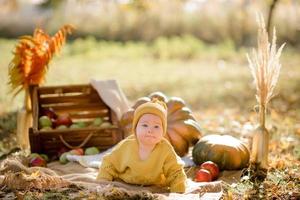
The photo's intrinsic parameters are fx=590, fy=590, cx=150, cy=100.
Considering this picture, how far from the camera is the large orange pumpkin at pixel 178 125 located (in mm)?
5941

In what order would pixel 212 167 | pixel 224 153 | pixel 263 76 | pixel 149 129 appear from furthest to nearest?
pixel 224 153 → pixel 212 167 → pixel 263 76 → pixel 149 129

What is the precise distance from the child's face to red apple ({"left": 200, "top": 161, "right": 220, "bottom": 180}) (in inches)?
29.3

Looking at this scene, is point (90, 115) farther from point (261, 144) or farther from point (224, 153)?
point (261, 144)

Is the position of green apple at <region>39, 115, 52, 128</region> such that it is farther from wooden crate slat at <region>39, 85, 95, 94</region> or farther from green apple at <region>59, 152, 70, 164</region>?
green apple at <region>59, 152, 70, 164</region>

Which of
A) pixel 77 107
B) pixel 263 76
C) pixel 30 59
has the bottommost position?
pixel 77 107

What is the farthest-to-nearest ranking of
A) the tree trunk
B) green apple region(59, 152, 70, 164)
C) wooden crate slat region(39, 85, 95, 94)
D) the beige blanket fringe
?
1. wooden crate slat region(39, 85, 95, 94)
2. green apple region(59, 152, 70, 164)
3. the tree trunk
4. the beige blanket fringe

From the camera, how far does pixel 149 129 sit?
4684 mm

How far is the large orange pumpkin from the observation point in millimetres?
5941

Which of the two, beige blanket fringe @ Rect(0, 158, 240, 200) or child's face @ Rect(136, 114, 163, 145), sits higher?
child's face @ Rect(136, 114, 163, 145)

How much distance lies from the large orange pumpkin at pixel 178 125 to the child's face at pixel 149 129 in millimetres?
1183

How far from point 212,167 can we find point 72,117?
2.23 m

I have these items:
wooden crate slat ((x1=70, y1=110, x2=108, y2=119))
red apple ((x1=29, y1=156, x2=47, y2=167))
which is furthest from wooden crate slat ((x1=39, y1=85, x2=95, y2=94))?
red apple ((x1=29, y1=156, x2=47, y2=167))

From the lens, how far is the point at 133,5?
1227cm

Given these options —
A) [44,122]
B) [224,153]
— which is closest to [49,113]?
[44,122]
